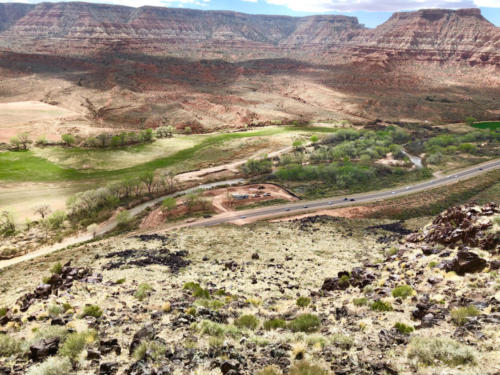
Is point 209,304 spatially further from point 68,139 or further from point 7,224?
point 68,139

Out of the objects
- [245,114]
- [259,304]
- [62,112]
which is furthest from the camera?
[245,114]

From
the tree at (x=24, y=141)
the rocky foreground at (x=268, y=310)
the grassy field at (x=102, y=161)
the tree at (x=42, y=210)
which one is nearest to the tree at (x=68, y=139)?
the grassy field at (x=102, y=161)

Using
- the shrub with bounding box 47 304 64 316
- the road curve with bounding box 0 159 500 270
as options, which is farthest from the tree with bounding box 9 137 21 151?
the shrub with bounding box 47 304 64 316

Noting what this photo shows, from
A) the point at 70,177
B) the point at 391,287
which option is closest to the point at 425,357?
the point at 391,287

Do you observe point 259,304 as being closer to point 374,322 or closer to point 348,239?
point 374,322

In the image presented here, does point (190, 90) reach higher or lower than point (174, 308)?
higher

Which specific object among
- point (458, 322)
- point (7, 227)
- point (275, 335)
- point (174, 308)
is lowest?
point (7, 227)
